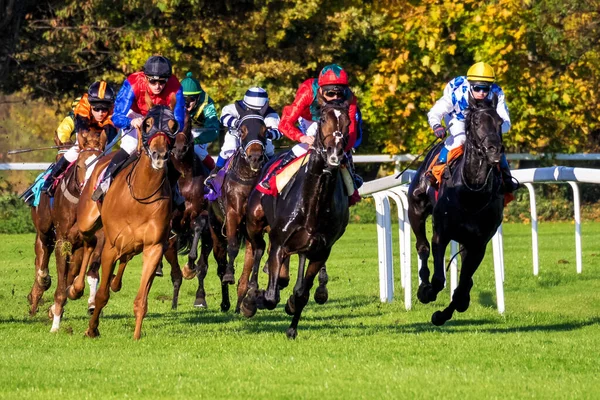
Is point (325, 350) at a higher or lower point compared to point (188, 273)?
lower

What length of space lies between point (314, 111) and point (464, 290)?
2073 millimetres

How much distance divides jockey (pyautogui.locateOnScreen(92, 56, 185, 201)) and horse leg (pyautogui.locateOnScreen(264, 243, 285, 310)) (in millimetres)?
1513

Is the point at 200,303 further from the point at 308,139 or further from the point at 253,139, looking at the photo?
the point at 308,139

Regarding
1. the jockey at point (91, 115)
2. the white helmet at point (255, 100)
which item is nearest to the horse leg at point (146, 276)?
the jockey at point (91, 115)

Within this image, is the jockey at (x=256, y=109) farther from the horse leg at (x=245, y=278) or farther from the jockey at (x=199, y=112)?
the horse leg at (x=245, y=278)

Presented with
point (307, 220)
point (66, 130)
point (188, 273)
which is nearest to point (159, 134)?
point (307, 220)

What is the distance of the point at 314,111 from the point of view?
11.0 meters

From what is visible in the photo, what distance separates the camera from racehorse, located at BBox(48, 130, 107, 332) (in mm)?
11386

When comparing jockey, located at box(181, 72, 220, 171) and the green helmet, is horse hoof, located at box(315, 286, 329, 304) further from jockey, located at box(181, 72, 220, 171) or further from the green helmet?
the green helmet

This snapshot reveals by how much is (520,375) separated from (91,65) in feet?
68.6

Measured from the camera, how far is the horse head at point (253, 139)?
39.3 ft

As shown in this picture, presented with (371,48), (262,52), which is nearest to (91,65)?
(262,52)

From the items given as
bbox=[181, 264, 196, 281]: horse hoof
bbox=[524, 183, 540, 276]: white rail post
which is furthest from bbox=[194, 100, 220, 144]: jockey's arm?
bbox=[524, 183, 540, 276]: white rail post

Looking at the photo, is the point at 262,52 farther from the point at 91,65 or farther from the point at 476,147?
the point at 476,147
